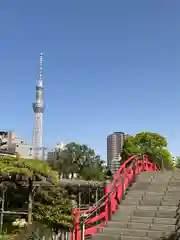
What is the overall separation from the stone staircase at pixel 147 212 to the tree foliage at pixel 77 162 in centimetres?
4403

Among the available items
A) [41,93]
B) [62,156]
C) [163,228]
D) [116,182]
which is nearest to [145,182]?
[116,182]

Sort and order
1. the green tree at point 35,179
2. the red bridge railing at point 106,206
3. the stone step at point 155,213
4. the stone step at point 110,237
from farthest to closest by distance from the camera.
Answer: the green tree at point 35,179
the stone step at point 155,213
the red bridge railing at point 106,206
the stone step at point 110,237

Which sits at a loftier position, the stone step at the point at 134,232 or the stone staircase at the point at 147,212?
the stone staircase at the point at 147,212

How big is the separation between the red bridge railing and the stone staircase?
0.26m

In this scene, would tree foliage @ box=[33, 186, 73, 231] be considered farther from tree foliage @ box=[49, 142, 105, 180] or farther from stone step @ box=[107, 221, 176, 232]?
tree foliage @ box=[49, 142, 105, 180]

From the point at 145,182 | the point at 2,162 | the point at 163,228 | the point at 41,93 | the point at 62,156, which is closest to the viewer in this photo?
the point at 163,228

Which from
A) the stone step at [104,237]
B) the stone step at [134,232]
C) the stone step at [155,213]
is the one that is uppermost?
the stone step at [155,213]

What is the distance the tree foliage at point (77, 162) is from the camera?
59469mm

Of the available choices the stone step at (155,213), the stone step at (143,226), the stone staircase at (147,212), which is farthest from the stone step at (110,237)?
the stone step at (155,213)

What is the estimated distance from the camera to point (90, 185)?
89.1 ft

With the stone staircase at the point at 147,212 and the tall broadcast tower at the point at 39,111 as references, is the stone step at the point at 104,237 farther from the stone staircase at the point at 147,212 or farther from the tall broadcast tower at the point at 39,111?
the tall broadcast tower at the point at 39,111

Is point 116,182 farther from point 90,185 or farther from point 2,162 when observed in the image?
point 90,185

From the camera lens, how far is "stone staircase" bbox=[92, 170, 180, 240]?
32.1 feet

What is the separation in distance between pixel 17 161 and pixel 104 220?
439cm
